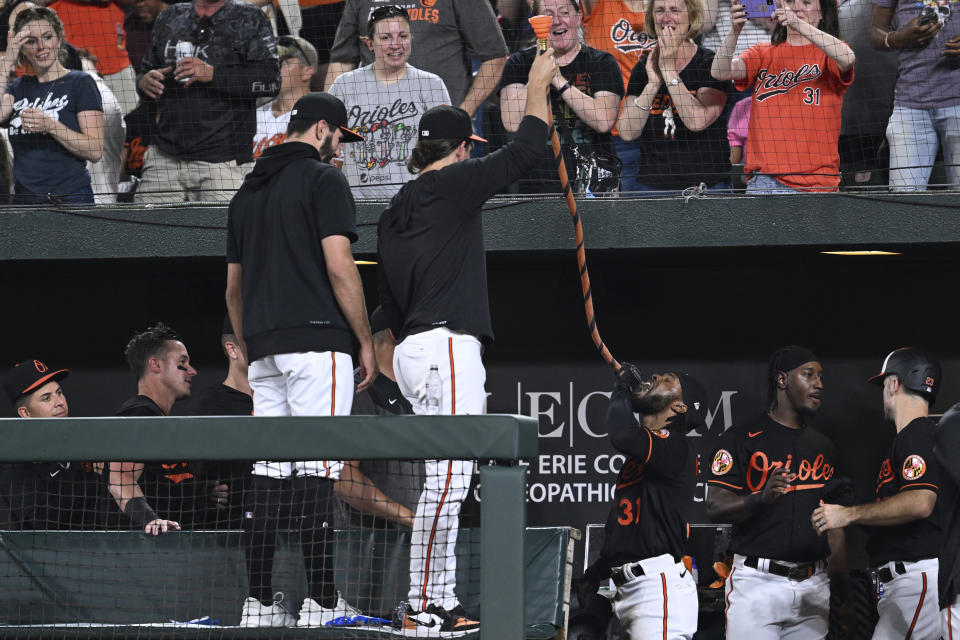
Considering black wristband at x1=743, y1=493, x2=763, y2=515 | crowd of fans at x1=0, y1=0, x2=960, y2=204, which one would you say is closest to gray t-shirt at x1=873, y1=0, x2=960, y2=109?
crowd of fans at x1=0, y1=0, x2=960, y2=204

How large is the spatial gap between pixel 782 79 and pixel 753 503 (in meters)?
2.33

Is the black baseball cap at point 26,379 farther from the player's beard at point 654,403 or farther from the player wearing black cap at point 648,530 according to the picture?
the player's beard at point 654,403

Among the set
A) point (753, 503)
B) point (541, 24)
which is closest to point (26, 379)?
point (541, 24)

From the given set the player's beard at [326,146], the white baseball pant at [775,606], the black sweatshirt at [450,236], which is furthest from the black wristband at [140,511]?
the white baseball pant at [775,606]

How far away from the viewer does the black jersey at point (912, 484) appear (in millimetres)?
5465

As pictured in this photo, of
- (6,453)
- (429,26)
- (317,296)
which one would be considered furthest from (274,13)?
(6,453)

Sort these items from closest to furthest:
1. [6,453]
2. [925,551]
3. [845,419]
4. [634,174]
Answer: [6,453] → [925,551] → [634,174] → [845,419]

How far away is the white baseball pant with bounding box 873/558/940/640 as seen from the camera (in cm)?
542

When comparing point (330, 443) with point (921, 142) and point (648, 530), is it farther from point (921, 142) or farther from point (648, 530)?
point (921, 142)

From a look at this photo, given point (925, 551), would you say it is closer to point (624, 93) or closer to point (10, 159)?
point (624, 93)

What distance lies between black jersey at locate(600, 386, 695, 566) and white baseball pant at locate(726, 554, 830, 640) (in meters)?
0.35

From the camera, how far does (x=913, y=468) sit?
547 centimetres

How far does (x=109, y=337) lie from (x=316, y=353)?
162 inches

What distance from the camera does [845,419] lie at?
7.41 meters
